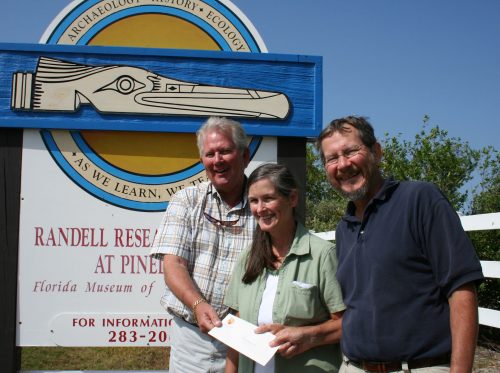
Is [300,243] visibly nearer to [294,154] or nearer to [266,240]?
[266,240]

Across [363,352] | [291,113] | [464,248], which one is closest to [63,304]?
[291,113]

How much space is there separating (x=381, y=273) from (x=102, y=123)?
91.2 inches

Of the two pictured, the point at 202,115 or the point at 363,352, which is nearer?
the point at 363,352

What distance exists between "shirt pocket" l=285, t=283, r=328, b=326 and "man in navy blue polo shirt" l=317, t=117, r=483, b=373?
0.15m

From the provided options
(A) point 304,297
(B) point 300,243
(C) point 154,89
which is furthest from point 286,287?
(C) point 154,89

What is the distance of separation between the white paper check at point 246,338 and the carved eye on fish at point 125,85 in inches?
75.4

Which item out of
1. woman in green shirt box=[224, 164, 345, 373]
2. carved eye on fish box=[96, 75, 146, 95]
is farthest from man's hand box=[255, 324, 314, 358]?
carved eye on fish box=[96, 75, 146, 95]

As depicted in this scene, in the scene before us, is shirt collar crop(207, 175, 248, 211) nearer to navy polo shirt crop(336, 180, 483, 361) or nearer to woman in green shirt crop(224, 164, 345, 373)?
woman in green shirt crop(224, 164, 345, 373)

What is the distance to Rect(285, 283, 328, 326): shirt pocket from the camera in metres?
2.35

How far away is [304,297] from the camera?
2348mm

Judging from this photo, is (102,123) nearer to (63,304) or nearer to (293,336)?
(63,304)

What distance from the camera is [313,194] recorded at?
3359 centimetres

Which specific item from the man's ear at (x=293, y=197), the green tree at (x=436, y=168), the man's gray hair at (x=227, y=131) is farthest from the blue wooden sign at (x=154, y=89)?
the green tree at (x=436, y=168)

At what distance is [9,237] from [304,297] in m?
2.29
